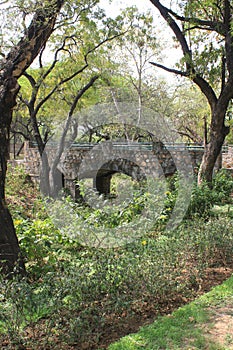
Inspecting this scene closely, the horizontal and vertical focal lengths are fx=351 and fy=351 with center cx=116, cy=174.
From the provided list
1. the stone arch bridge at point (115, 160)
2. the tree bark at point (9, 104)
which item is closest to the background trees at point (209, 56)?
the stone arch bridge at point (115, 160)

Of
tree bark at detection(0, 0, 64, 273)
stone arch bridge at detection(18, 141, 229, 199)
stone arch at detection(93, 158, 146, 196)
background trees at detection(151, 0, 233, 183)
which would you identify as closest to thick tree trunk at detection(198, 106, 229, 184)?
background trees at detection(151, 0, 233, 183)

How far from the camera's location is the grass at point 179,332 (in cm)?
277

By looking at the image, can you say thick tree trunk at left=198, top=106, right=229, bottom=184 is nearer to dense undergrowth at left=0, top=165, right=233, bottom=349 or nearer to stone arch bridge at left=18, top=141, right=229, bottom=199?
stone arch bridge at left=18, top=141, right=229, bottom=199

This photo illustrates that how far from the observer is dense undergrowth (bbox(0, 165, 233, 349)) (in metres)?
2.84

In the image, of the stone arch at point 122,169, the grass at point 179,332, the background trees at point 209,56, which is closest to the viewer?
the grass at point 179,332

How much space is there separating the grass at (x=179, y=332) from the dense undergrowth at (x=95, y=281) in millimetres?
228

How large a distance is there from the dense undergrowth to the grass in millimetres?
228

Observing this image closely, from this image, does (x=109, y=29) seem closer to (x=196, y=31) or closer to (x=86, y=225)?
(x=196, y=31)

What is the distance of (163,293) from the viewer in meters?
3.50

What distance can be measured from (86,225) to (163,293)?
57.4 inches

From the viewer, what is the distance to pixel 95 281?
3.26 metres

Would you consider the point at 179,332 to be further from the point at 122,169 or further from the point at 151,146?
the point at 122,169

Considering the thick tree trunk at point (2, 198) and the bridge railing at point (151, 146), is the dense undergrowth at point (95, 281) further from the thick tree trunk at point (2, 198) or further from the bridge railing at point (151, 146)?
the bridge railing at point (151, 146)

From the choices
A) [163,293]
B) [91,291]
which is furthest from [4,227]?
[163,293]
